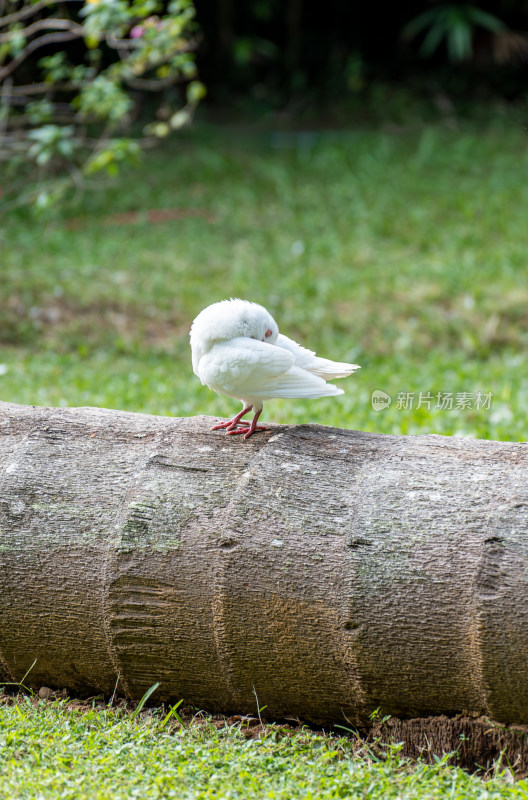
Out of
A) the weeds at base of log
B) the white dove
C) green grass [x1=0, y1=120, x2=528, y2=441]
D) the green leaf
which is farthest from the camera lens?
green grass [x1=0, y1=120, x2=528, y2=441]

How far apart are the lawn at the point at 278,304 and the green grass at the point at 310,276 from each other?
0.08 feet

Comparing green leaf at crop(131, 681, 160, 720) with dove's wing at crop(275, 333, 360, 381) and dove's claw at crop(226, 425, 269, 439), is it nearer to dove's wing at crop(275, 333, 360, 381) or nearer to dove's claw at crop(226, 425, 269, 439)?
dove's claw at crop(226, 425, 269, 439)

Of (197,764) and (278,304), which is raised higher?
(197,764)

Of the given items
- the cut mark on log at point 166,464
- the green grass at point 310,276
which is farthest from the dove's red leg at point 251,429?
the green grass at point 310,276

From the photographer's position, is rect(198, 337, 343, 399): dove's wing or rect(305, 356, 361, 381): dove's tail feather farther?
rect(305, 356, 361, 381): dove's tail feather

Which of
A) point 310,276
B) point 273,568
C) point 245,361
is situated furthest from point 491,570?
point 310,276

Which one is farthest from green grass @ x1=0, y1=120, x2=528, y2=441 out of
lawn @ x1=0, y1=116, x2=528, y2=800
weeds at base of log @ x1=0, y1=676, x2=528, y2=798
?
weeds at base of log @ x1=0, y1=676, x2=528, y2=798

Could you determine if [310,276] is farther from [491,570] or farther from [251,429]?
[491,570]

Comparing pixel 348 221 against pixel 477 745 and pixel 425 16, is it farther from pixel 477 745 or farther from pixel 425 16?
pixel 477 745

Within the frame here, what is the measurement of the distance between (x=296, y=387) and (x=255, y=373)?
0.18 m

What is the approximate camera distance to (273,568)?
8.87ft

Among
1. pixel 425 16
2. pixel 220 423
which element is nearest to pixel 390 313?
pixel 220 423

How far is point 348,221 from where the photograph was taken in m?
9.55

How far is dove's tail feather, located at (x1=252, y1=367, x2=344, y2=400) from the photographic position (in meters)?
3.05
